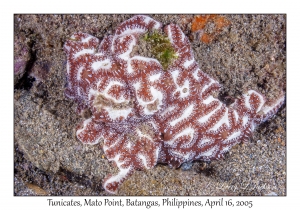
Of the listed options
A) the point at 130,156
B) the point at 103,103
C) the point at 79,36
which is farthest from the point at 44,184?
the point at 79,36

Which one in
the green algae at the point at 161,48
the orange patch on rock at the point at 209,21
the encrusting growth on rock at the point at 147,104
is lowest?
the encrusting growth on rock at the point at 147,104

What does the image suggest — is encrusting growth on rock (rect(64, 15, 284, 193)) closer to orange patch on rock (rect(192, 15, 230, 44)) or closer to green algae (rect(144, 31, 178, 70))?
green algae (rect(144, 31, 178, 70))

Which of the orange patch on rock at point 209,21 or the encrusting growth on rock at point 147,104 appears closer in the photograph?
the encrusting growth on rock at point 147,104

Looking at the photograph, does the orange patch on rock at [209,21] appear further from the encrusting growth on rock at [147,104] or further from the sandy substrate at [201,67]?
the encrusting growth on rock at [147,104]

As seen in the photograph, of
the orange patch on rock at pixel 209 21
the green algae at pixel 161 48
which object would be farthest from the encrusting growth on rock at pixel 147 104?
the orange patch on rock at pixel 209 21

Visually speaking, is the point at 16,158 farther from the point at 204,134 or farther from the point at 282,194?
the point at 282,194

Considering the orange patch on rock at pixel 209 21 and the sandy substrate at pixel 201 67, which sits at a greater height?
the orange patch on rock at pixel 209 21

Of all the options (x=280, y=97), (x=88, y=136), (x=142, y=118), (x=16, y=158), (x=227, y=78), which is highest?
(x=227, y=78)
